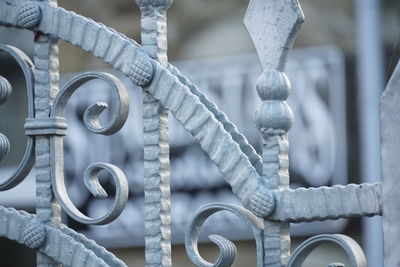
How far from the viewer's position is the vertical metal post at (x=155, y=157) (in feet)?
7.35

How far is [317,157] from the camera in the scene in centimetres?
555

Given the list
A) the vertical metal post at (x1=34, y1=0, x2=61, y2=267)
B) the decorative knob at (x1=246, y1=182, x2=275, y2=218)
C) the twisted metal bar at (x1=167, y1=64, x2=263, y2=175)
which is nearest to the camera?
the decorative knob at (x1=246, y1=182, x2=275, y2=218)

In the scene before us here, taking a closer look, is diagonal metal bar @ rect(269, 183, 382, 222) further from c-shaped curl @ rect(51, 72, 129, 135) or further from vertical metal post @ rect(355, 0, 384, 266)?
vertical metal post @ rect(355, 0, 384, 266)

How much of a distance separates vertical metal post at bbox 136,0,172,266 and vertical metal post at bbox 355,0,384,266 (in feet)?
10.6

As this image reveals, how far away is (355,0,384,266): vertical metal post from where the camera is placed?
17.6 feet

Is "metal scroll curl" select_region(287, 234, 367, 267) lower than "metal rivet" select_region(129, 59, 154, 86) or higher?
lower

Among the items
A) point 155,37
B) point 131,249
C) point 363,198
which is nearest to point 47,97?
point 155,37

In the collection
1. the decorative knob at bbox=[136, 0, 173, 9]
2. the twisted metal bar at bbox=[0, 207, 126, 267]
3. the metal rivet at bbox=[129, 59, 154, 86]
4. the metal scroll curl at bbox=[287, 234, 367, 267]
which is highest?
the decorative knob at bbox=[136, 0, 173, 9]

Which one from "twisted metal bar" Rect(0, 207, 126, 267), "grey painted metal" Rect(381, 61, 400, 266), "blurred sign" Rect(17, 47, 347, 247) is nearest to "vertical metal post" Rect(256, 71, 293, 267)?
"grey painted metal" Rect(381, 61, 400, 266)

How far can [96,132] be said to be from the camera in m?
2.28

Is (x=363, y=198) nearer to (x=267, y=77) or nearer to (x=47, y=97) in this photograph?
(x=267, y=77)

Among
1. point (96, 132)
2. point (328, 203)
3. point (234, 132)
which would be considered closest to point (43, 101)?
point (96, 132)

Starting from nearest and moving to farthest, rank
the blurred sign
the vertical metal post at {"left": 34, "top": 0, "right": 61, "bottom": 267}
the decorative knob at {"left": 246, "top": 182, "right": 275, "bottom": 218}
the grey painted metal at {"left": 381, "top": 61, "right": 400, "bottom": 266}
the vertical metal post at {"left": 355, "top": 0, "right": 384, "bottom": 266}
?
the grey painted metal at {"left": 381, "top": 61, "right": 400, "bottom": 266}, the decorative knob at {"left": 246, "top": 182, "right": 275, "bottom": 218}, the vertical metal post at {"left": 34, "top": 0, "right": 61, "bottom": 267}, the vertical metal post at {"left": 355, "top": 0, "right": 384, "bottom": 266}, the blurred sign

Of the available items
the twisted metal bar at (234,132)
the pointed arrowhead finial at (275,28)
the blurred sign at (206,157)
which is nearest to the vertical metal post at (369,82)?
the blurred sign at (206,157)
